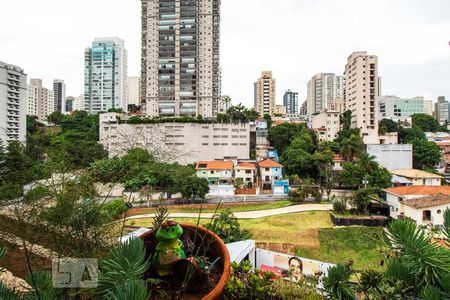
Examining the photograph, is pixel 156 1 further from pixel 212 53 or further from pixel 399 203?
pixel 399 203

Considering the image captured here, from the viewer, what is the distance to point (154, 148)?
378 cm

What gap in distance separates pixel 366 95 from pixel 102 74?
55.1m

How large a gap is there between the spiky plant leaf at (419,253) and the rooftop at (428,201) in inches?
597

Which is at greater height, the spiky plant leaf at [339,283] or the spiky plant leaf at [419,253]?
the spiky plant leaf at [419,253]

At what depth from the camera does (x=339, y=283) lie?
4.31 ft

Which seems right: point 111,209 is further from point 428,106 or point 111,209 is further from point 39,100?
point 428,106

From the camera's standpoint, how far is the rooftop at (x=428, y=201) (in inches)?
530

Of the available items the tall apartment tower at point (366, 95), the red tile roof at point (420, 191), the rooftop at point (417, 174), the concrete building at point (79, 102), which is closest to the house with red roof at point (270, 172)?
the red tile roof at point (420, 191)

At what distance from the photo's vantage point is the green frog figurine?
1.41 meters

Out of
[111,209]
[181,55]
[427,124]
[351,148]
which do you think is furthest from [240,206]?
[427,124]

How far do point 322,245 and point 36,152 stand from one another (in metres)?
12.4

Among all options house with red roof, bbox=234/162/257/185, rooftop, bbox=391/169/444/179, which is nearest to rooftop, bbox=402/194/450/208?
rooftop, bbox=391/169/444/179

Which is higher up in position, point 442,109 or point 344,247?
point 442,109

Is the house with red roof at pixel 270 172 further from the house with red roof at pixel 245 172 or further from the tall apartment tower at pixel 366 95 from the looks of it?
the tall apartment tower at pixel 366 95
